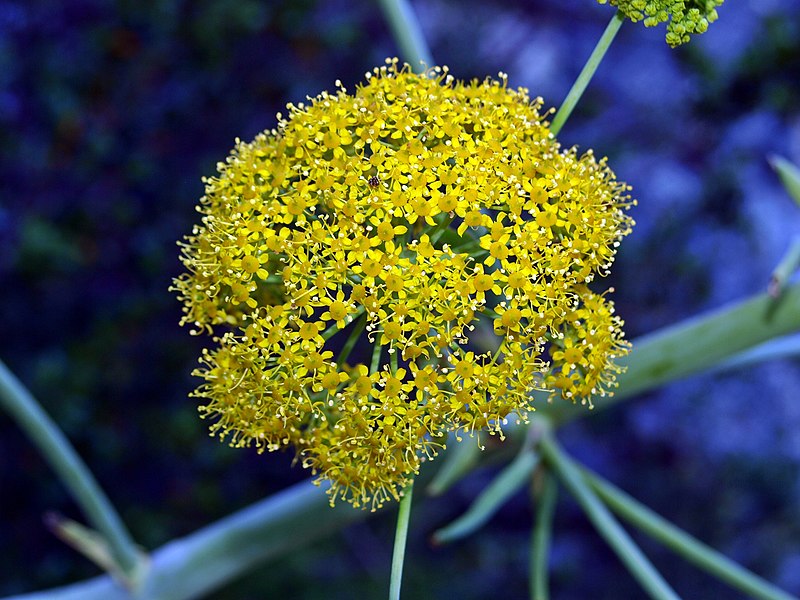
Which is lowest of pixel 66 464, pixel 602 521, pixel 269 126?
pixel 602 521

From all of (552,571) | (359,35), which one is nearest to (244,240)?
(359,35)

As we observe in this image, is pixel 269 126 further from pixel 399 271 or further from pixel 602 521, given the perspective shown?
pixel 399 271

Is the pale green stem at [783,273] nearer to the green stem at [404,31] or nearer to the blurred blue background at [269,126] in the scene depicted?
the green stem at [404,31]

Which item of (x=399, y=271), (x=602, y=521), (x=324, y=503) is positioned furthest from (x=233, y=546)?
(x=399, y=271)

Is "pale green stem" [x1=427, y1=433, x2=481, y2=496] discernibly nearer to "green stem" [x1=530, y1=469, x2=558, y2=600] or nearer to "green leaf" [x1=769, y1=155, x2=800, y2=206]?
"green stem" [x1=530, y1=469, x2=558, y2=600]

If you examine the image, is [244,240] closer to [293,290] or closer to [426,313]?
[293,290]

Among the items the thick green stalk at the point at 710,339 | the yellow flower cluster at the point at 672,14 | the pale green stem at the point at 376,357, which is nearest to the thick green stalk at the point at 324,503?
the thick green stalk at the point at 710,339
